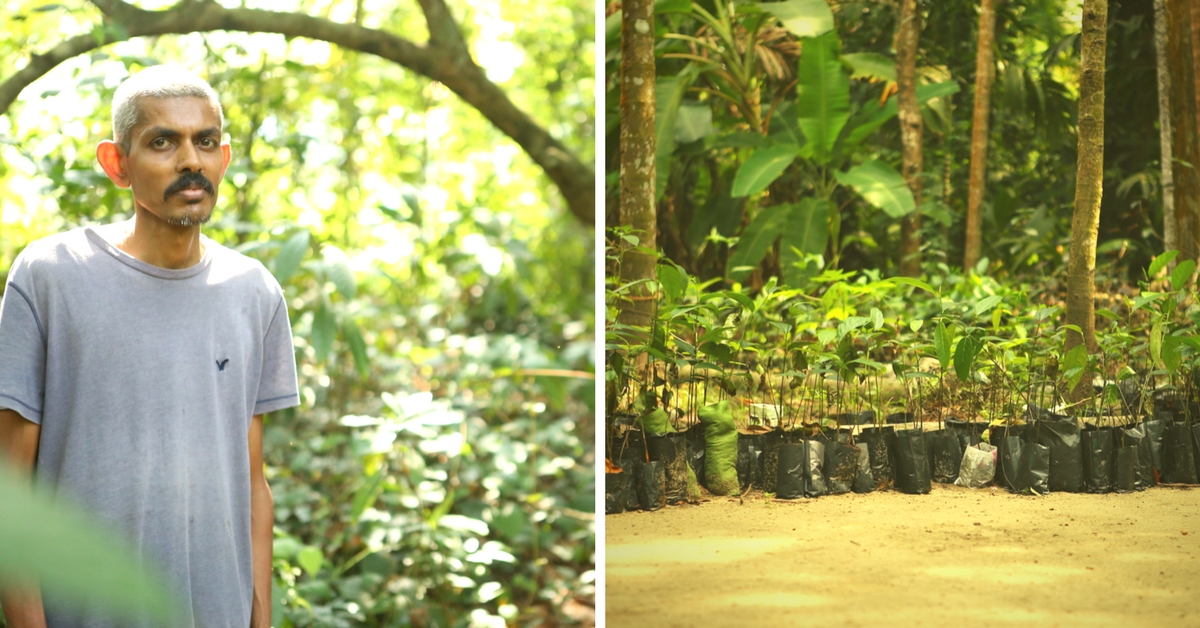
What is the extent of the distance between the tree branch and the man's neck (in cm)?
99

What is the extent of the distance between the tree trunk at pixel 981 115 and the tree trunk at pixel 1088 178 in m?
0.20

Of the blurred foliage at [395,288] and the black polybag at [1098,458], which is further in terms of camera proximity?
the blurred foliage at [395,288]

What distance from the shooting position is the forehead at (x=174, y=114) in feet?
4.00

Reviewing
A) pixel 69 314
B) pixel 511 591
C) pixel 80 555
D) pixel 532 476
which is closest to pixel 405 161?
pixel 532 476

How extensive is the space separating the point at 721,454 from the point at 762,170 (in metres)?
0.73

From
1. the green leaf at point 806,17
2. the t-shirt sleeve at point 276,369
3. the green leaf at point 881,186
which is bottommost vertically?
the t-shirt sleeve at point 276,369

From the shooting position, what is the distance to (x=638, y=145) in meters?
2.36

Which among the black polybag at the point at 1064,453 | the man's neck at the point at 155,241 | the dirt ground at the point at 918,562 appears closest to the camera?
the man's neck at the point at 155,241

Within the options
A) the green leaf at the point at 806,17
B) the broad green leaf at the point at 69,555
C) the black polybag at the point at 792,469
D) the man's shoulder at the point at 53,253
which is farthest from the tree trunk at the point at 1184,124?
the broad green leaf at the point at 69,555

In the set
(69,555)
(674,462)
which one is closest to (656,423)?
(674,462)

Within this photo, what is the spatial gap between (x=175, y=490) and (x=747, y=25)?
1.74 m

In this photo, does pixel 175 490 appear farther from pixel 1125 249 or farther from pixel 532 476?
pixel 1125 249

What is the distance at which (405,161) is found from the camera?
3230mm

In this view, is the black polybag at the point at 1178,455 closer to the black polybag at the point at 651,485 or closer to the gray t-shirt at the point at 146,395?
the black polybag at the point at 651,485
